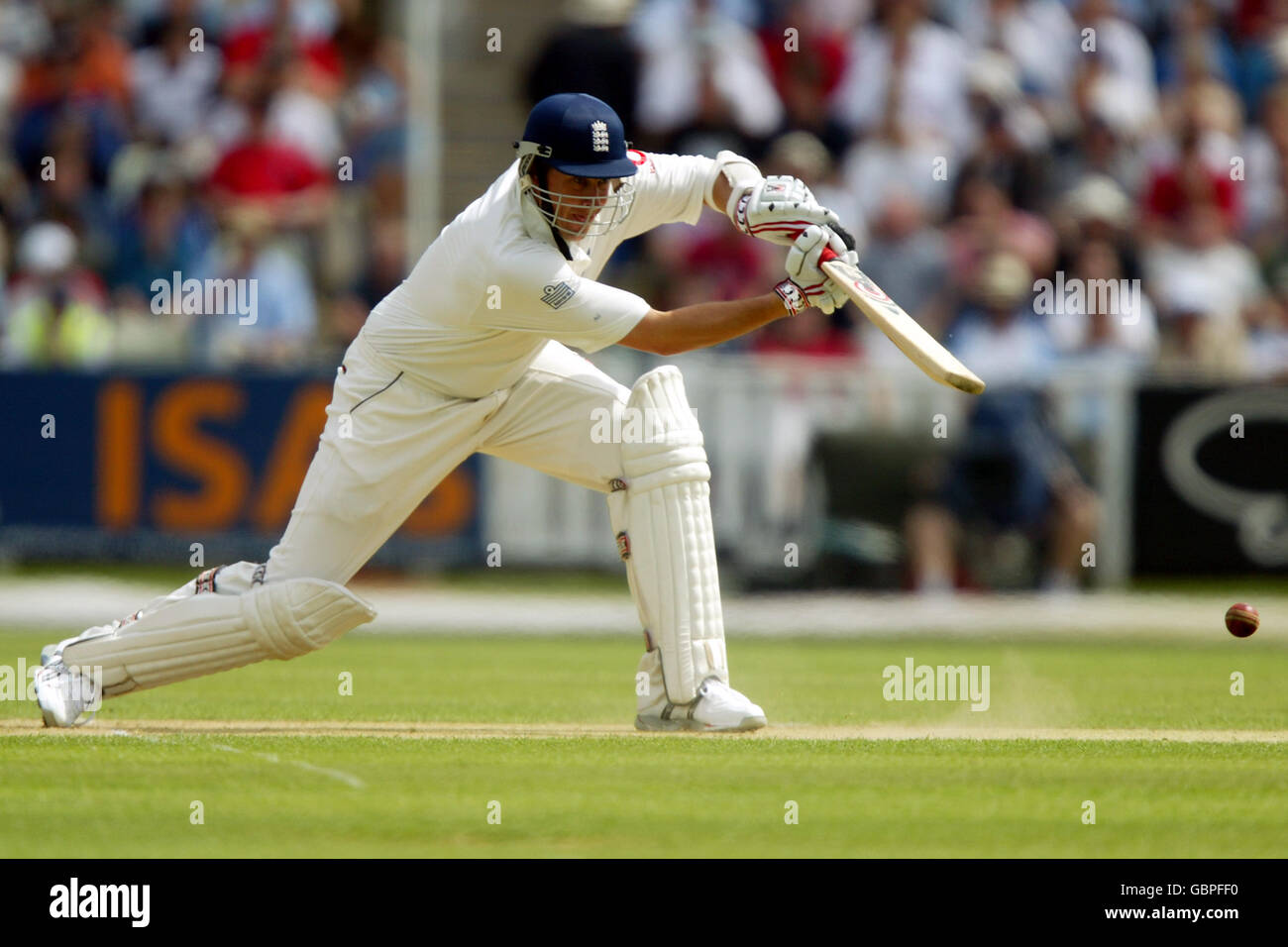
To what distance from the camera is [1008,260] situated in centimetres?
1280

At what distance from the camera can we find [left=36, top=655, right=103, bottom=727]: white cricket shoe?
6.25 metres

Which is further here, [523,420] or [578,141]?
[523,420]

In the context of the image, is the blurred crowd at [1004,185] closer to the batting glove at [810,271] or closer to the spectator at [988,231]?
the spectator at [988,231]

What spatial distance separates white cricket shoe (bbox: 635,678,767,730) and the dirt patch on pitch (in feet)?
0.17

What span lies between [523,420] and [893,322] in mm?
1304

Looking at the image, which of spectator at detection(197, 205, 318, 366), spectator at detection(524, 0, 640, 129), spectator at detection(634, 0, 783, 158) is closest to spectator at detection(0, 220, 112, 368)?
spectator at detection(197, 205, 318, 366)

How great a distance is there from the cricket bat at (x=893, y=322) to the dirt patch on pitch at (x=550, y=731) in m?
1.23

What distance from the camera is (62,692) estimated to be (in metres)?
6.27

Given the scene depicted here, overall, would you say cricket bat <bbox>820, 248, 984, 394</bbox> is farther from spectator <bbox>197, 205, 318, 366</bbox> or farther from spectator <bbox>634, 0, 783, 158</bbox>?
spectator <bbox>634, 0, 783, 158</bbox>

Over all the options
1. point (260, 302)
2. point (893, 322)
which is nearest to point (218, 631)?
point (893, 322)

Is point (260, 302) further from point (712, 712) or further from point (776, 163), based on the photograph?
point (712, 712)

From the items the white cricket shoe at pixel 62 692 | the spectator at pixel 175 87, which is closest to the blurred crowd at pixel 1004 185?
the spectator at pixel 175 87

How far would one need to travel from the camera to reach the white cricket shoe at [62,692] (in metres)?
6.25
